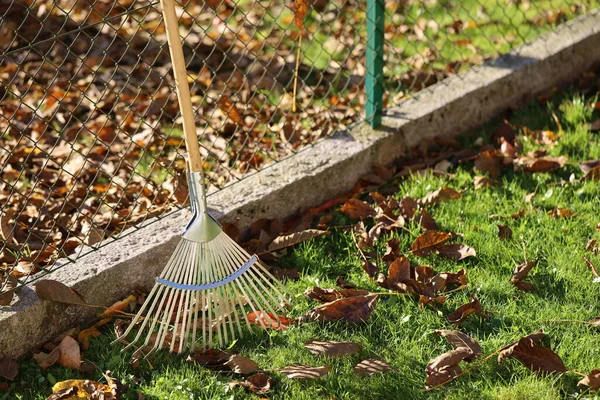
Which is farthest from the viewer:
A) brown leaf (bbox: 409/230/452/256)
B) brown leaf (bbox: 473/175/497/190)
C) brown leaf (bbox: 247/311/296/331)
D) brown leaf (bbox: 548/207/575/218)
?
brown leaf (bbox: 473/175/497/190)

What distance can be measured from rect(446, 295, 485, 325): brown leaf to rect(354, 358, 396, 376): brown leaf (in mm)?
310

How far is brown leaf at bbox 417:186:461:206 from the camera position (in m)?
3.48

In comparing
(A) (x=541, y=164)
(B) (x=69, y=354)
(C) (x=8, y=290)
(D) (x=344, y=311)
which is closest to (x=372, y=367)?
(D) (x=344, y=311)

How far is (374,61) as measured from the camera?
368cm

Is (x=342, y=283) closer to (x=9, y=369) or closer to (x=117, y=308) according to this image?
(x=117, y=308)

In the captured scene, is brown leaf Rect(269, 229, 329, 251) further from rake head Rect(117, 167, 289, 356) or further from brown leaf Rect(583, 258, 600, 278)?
brown leaf Rect(583, 258, 600, 278)

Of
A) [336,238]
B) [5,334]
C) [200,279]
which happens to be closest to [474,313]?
[336,238]

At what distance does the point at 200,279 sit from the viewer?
285cm

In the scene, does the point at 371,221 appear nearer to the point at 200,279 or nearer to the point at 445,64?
the point at 200,279

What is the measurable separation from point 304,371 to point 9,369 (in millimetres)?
994

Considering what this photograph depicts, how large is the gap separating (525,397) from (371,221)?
113 cm

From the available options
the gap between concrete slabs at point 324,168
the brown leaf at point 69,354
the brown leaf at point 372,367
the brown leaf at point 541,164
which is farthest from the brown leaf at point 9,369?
the brown leaf at point 541,164

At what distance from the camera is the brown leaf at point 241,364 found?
271cm

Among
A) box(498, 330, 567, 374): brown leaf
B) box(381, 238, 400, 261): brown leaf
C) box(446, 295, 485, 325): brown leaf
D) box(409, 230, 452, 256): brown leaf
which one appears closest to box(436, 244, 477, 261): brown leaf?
box(409, 230, 452, 256): brown leaf
